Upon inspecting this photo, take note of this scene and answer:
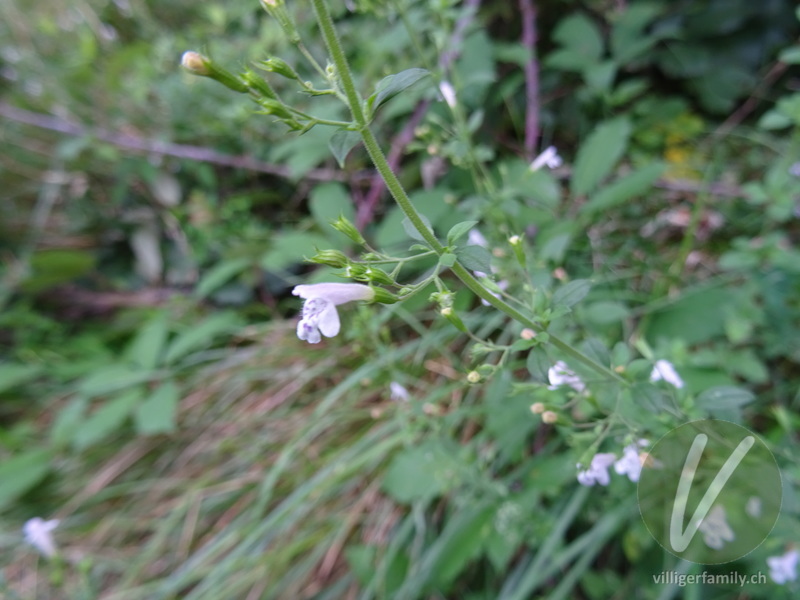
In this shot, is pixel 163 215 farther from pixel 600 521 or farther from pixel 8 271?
pixel 600 521

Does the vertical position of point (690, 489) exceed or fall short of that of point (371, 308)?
it falls short

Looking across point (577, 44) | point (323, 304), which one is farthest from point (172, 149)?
point (323, 304)

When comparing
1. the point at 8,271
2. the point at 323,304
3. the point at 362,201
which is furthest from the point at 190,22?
the point at 323,304

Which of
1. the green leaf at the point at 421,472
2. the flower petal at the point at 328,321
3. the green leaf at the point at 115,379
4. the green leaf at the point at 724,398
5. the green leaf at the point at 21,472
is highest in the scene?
the flower petal at the point at 328,321

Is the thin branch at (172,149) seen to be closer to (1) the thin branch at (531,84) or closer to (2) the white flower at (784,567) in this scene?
(1) the thin branch at (531,84)

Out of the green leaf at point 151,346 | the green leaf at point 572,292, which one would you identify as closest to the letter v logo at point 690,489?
the green leaf at point 572,292

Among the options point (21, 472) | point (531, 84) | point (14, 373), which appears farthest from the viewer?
point (14, 373)

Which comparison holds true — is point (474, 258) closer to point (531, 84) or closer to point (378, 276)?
point (378, 276)
